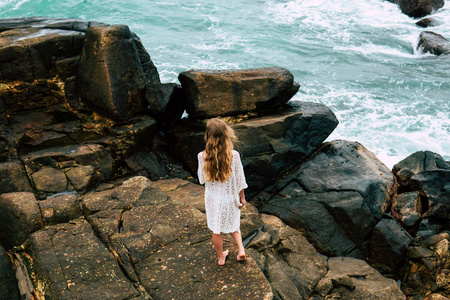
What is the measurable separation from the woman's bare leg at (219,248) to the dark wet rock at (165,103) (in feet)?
14.6

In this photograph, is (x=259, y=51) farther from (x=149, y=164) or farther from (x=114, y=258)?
(x=114, y=258)

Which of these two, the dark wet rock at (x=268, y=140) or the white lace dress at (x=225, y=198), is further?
the dark wet rock at (x=268, y=140)

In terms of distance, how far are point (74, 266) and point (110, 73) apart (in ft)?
14.6

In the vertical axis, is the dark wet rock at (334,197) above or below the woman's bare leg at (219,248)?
below

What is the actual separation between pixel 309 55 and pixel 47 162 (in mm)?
14860

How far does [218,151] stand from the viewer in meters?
4.29

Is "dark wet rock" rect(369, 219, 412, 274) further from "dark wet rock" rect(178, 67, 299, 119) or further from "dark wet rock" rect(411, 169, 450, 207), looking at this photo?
"dark wet rock" rect(178, 67, 299, 119)

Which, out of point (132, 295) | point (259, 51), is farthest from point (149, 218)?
point (259, 51)

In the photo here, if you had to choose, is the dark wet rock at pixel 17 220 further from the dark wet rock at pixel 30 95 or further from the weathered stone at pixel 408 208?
the weathered stone at pixel 408 208

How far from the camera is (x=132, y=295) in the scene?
13.9 feet

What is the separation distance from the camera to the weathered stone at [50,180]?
6.61 metres

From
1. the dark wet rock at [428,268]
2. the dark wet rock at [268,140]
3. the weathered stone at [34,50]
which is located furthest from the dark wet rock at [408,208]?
the weathered stone at [34,50]

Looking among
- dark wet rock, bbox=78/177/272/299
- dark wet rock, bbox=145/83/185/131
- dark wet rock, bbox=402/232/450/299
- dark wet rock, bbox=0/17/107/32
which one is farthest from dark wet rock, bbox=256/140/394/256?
dark wet rock, bbox=0/17/107/32

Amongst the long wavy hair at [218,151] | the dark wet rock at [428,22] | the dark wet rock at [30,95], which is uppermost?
the long wavy hair at [218,151]
